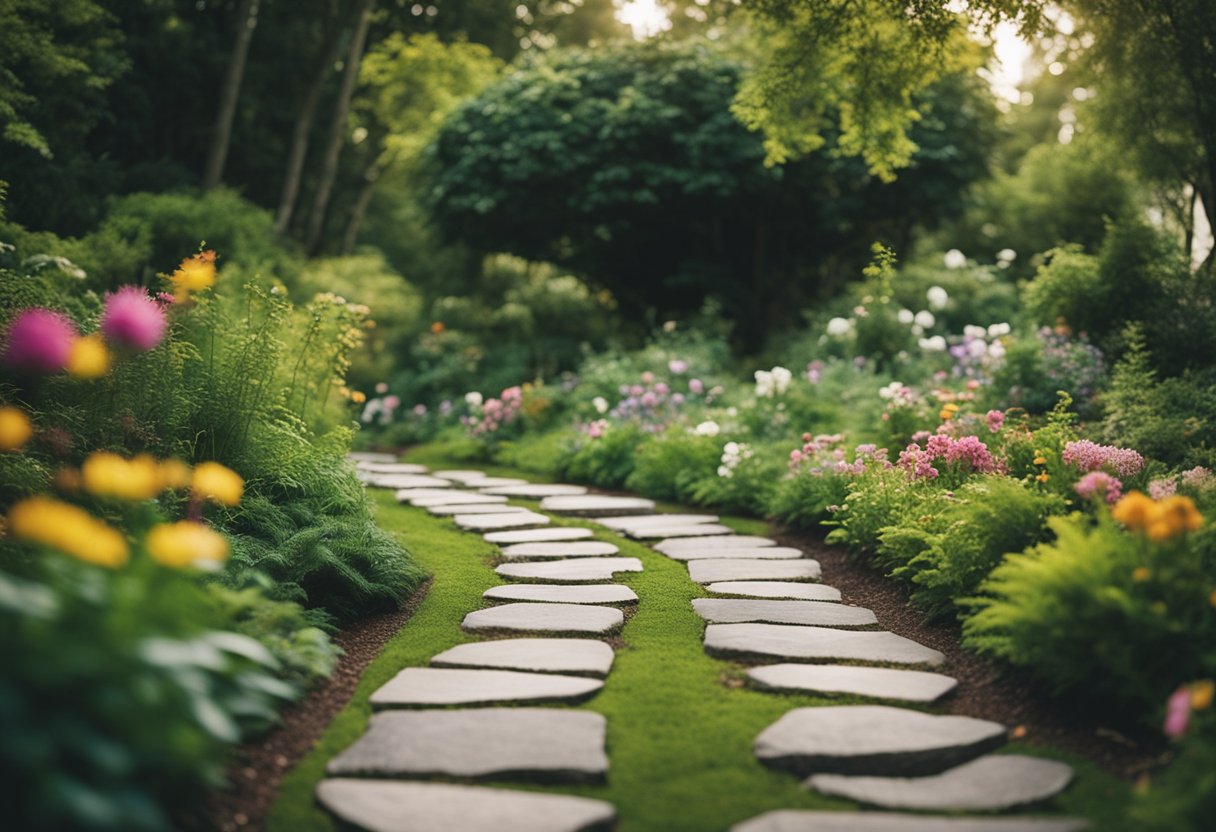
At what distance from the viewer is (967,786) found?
89.7 inches

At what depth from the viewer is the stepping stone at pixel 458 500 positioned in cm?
647

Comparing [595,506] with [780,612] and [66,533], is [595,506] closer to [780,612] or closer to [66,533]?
[780,612]

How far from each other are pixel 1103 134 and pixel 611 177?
18.2 feet

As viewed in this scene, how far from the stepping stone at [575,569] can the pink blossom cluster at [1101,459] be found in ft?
7.01

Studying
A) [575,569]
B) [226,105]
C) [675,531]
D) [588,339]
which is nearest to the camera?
[575,569]

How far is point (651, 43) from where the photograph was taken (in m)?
12.1

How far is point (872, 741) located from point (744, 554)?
252cm

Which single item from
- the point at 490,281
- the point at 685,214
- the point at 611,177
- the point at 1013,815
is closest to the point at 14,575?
the point at 1013,815

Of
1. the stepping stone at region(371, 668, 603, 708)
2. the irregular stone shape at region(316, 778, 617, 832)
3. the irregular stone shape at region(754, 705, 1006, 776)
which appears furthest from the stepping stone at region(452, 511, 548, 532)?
the irregular stone shape at region(316, 778, 617, 832)

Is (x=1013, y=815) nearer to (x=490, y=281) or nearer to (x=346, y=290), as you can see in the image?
(x=346, y=290)

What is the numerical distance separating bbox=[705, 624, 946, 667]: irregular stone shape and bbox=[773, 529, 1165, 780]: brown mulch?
6.0 inches

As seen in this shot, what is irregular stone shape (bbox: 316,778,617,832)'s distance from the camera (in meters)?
2.01

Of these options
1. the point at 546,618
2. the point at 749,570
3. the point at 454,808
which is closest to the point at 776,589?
the point at 749,570

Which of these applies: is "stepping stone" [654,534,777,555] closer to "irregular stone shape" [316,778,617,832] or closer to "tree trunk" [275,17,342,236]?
"irregular stone shape" [316,778,617,832]
